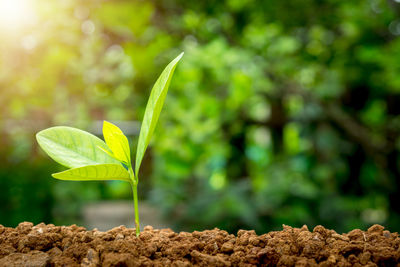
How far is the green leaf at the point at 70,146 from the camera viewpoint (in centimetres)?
84

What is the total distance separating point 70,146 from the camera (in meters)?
0.87

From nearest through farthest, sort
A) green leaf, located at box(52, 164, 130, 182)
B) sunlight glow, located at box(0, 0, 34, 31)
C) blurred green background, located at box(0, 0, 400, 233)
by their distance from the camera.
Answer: green leaf, located at box(52, 164, 130, 182) → sunlight glow, located at box(0, 0, 34, 31) → blurred green background, located at box(0, 0, 400, 233)

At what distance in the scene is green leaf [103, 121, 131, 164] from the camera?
84cm

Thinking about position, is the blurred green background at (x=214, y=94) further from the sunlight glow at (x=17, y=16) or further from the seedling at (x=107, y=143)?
the seedling at (x=107, y=143)

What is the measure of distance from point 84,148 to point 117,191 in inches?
135

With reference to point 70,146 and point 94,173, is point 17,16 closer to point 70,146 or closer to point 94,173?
point 70,146

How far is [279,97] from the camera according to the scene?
3.18 metres

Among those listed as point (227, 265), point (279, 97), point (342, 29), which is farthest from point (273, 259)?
point (342, 29)

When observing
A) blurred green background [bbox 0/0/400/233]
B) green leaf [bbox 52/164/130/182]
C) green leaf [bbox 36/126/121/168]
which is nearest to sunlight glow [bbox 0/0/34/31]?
blurred green background [bbox 0/0/400/233]

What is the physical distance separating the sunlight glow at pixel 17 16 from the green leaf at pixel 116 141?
4.28 ft

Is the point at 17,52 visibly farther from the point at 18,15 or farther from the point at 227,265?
the point at 227,265

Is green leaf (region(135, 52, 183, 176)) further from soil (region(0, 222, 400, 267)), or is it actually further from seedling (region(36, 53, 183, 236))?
soil (region(0, 222, 400, 267))

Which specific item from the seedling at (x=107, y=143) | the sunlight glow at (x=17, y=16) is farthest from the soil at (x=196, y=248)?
the sunlight glow at (x=17, y=16)

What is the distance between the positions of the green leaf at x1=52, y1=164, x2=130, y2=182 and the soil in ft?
0.43
